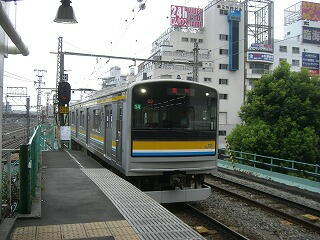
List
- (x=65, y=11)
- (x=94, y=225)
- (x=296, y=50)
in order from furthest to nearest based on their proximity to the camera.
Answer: (x=296, y=50)
(x=65, y=11)
(x=94, y=225)

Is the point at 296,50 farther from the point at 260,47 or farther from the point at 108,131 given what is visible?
the point at 108,131

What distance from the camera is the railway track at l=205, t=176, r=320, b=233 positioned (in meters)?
8.68

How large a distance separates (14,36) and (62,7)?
4.20 ft

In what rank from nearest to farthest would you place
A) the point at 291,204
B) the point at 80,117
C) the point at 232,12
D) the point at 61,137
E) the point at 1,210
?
the point at 1,210, the point at 291,204, the point at 80,117, the point at 61,137, the point at 232,12

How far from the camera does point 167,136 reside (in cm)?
884

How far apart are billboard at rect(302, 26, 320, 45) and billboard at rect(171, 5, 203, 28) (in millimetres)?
19546

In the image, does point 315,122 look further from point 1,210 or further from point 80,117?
point 1,210

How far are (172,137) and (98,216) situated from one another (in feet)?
11.0

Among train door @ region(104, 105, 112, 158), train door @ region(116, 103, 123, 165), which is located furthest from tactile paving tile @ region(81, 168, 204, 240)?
train door @ region(104, 105, 112, 158)

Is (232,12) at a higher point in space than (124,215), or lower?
higher

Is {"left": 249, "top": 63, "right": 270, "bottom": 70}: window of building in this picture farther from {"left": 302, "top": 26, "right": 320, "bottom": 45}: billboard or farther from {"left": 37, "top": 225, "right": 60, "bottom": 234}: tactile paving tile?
{"left": 37, "top": 225, "right": 60, "bottom": 234}: tactile paving tile

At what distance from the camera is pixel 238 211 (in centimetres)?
961

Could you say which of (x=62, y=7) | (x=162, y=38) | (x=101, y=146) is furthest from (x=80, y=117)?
(x=162, y=38)

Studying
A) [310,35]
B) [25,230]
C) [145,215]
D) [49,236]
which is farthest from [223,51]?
[49,236]
